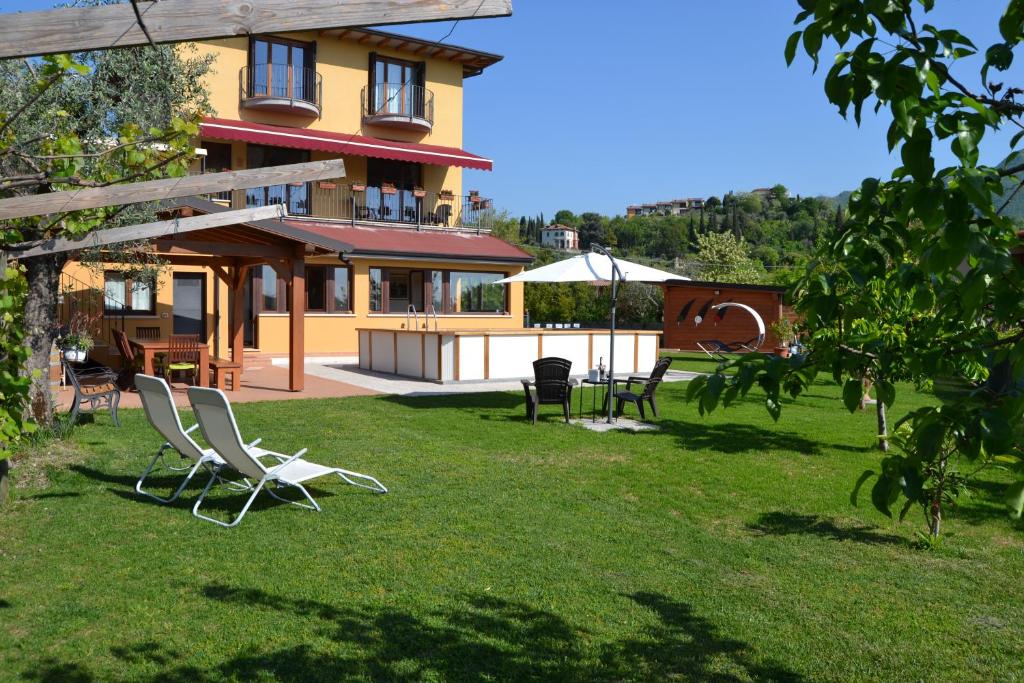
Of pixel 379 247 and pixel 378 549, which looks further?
pixel 379 247

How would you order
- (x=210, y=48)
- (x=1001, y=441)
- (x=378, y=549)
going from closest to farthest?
(x=1001, y=441) < (x=378, y=549) < (x=210, y=48)

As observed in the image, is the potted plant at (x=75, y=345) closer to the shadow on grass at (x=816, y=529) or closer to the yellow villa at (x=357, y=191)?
the yellow villa at (x=357, y=191)

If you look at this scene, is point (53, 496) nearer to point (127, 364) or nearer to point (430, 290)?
point (127, 364)

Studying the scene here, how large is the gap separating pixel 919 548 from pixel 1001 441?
5.07m

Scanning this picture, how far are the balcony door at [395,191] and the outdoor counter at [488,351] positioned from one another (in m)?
8.05

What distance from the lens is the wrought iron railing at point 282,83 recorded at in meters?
26.6

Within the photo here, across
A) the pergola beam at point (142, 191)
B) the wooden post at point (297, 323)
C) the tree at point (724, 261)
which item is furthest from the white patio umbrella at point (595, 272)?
the tree at point (724, 261)

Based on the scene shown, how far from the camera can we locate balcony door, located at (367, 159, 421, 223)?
Answer: 28641 mm

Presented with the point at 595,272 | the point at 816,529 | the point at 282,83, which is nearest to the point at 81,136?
the point at 595,272

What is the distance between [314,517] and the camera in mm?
6770

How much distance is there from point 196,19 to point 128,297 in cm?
1981

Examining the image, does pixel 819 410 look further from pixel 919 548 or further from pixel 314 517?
pixel 314 517

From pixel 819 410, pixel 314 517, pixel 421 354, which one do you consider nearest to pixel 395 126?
pixel 421 354

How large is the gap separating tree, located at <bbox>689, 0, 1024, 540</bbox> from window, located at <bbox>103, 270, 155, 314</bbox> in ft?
66.8
